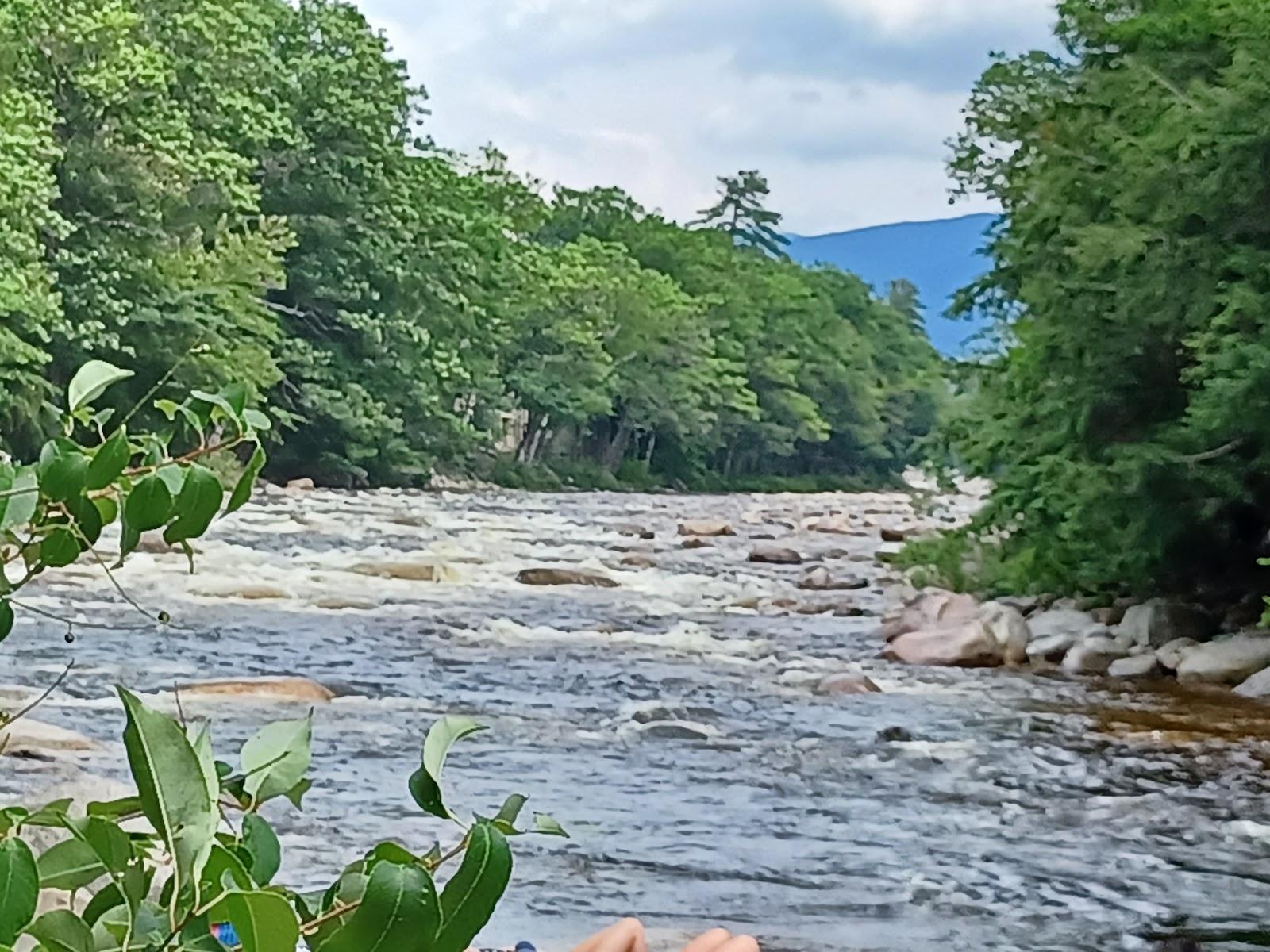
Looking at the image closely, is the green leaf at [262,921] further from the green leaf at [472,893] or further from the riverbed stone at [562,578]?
the riverbed stone at [562,578]

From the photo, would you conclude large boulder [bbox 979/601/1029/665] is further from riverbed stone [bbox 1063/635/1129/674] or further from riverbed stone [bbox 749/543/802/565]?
riverbed stone [bbox 749/543/802/565]

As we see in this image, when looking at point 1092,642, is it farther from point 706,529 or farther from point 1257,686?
point 706,529

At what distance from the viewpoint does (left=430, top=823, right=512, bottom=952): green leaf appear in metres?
0.53

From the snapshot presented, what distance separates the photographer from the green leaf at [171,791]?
0.52 metres

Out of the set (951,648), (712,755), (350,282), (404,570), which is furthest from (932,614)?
(350,282)

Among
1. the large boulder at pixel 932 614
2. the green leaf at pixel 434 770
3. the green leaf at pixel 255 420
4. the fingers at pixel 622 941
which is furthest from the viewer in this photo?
the large boulder at pixel 932 614

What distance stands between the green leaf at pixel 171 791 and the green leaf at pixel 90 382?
306 mm

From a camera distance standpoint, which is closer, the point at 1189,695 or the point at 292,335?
the point at 1189,695

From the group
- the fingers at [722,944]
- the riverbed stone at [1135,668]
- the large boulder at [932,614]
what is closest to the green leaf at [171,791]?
the fingers at [722,944]

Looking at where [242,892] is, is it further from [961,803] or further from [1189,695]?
[1189,695]

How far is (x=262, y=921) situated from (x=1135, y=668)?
358 inches

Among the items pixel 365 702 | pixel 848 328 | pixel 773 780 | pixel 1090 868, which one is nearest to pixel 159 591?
pixel 365 702

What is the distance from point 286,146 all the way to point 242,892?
92.1ft

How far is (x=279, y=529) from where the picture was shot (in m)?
15.7
